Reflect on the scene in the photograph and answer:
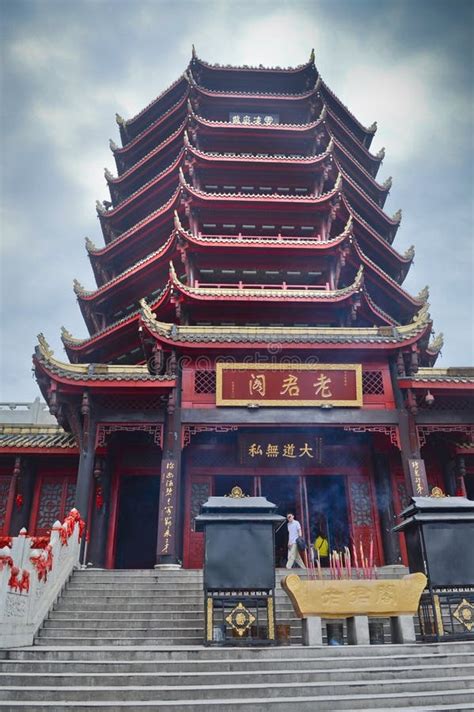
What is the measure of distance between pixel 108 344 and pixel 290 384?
7105mm

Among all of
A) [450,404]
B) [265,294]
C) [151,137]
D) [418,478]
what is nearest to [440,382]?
[450,404]

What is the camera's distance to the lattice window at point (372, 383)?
12.6m

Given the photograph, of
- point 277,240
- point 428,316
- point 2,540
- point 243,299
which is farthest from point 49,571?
point 277,240

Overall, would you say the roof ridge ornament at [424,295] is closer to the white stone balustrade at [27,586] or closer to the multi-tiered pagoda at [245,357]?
the multi-tiered pagoda at [245,357]

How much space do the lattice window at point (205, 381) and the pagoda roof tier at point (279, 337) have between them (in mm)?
618

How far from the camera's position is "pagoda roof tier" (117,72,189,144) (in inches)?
824

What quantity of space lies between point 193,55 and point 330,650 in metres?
20.4

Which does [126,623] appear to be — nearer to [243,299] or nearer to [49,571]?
[49,571]

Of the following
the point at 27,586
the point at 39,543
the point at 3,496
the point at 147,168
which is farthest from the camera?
the point at 147,168

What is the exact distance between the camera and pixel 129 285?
17453 millimetres

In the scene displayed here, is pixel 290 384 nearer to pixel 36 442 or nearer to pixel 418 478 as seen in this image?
pixel 418 478

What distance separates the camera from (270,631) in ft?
20.7

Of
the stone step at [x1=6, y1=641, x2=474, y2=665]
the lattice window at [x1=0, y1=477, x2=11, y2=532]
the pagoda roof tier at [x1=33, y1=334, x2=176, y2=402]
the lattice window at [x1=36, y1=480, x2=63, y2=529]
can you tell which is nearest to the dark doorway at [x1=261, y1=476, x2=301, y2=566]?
the pagoda roof tier at [x1=33, y1=334, x2=176, y2=402]

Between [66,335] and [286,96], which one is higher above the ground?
[286,96]
